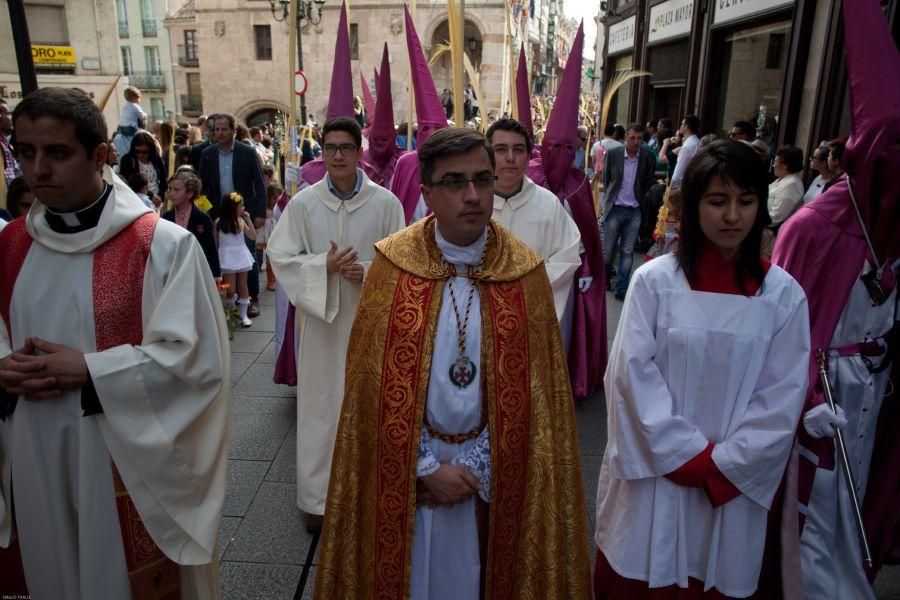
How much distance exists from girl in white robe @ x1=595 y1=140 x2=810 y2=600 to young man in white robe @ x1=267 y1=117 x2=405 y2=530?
1500mm

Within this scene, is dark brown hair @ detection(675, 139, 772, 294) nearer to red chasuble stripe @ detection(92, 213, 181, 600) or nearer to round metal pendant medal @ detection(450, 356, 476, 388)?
round metal pendant medal @ detection(450, 356, 476, 388)

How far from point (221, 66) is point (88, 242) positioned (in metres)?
32.8

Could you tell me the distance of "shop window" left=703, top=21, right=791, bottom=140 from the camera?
8891 mm

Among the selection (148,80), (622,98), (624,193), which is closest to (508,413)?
(624,193)

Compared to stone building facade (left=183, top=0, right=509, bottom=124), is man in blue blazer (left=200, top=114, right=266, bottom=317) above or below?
below

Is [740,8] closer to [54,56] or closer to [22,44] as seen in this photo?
[22,44]

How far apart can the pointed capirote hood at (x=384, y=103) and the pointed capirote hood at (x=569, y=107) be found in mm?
1441

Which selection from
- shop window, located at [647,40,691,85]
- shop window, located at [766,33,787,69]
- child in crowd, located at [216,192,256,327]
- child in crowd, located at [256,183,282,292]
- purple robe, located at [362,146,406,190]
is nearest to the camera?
purple robe, located at [362,146,406,190]

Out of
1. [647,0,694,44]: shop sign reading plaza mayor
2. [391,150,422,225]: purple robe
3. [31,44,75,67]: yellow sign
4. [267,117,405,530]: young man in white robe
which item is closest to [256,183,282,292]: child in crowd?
[391,150,422,225]: purple robe

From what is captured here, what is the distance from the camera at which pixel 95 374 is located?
181cm

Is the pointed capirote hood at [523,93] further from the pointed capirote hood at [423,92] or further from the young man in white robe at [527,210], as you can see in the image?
the young man in white robe at [527,210]

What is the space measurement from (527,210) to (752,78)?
7.76 meters

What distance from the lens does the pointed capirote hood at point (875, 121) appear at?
97.3 inches

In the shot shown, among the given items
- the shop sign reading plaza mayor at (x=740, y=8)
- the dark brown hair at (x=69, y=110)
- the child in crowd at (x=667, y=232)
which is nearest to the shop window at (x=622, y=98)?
the shop sign reading plaza mayor at (x=740, y=8)
